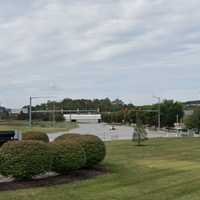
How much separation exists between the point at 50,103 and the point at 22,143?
17976 centimetres

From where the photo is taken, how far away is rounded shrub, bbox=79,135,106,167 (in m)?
14.3

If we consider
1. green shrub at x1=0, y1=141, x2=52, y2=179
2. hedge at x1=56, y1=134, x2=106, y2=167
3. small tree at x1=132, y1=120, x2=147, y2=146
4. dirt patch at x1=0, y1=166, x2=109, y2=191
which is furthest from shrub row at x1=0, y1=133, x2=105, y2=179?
small tree at x1=132, y1=120, x2=147, y2=146

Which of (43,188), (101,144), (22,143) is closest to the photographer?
(43,188)

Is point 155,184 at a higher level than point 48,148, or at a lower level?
lower

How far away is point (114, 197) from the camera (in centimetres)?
1003

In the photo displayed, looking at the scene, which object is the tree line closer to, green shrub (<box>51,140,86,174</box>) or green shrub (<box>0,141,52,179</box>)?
green shrub (<box>51,140,86,174</box>)

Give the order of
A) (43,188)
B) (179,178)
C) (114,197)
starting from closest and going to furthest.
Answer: (114,197)
(43,188)
(179,178)

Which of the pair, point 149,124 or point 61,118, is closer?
point 149,124

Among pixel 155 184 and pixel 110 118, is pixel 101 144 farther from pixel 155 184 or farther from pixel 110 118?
pixel 110 118

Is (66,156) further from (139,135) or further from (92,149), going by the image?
(139,135)

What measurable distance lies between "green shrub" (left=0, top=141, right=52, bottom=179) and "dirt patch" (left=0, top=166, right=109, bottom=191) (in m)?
0.22

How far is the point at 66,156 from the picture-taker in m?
12.6

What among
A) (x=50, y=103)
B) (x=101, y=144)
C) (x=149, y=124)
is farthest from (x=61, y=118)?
(x=101, y=144)

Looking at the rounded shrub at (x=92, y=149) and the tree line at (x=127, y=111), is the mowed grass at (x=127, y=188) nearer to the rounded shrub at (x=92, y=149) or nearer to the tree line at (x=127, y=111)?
the rounded shrub at (x=92, y=149)
